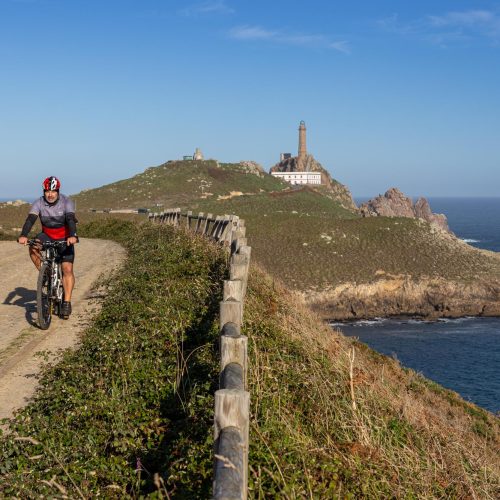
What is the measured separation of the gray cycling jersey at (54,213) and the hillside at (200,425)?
190 cm

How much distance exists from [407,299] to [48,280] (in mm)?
62922

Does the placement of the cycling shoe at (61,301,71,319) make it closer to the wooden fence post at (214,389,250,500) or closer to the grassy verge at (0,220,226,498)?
the grassy verge at (0,220,226,498)

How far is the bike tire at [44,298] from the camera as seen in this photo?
10.8m

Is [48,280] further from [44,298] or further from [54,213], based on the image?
[54,213]

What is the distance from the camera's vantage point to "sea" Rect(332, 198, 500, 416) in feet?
132

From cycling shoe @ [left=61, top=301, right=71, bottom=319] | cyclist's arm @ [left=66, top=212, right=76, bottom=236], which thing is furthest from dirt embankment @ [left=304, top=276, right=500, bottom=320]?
cyclist's arm @ [left=66, top=212, right=76, bottom=236]

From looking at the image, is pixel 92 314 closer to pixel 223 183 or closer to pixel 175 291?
pixel 175 291

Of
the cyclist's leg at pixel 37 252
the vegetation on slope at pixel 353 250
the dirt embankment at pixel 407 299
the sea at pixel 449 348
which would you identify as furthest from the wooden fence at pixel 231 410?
the vegetation on slope at pixel 353 250

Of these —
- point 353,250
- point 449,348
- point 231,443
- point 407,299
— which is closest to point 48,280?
point 231,443

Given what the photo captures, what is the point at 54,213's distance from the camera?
439 inches

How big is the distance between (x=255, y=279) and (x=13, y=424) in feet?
27.3

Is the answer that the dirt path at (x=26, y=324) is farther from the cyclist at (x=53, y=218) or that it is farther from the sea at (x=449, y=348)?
the sea at (x=449, y=348)

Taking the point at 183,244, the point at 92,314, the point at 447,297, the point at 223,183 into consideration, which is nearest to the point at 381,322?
the point at 447,297

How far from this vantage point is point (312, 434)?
6707 millimetres
